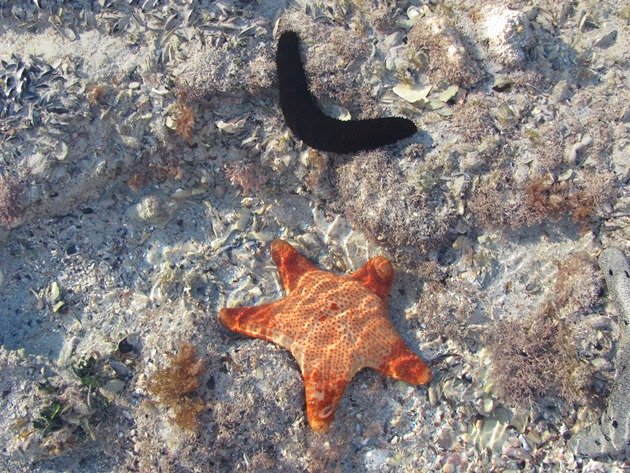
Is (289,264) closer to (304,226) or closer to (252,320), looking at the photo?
(304,226)

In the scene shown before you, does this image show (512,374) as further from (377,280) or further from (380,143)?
(380,143)

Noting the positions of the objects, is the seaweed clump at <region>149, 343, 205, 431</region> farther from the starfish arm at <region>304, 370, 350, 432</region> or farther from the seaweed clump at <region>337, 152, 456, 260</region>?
the seaweed clump at <region>337, 152, 456, 260</region>

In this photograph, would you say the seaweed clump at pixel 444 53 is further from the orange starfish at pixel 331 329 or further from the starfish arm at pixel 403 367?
the starfish arm at pixel 403 367

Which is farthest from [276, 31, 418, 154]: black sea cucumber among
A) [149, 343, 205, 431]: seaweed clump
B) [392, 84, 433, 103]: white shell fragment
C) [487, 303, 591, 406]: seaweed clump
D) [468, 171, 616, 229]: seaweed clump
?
[149, 343, 205, 431]: seaweed clump

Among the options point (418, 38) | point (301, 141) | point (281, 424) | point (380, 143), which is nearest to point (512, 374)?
point (281, 424)

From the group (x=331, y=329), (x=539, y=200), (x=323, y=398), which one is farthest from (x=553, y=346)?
(x=323, y=398)

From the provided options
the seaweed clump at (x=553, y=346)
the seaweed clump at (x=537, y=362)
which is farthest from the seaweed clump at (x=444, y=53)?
the seaweed clump at (x=537, y=362)
